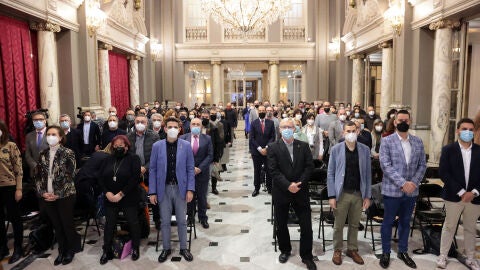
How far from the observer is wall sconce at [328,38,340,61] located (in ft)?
54.7

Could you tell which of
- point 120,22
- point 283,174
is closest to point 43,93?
point 120,22

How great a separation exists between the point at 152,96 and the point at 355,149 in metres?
13.8

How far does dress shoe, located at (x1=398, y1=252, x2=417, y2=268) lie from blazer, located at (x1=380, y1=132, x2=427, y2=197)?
2.41ft

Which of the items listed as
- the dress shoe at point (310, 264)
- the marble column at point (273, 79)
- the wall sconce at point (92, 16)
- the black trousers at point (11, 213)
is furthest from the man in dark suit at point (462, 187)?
the marble column at point (273, 79)

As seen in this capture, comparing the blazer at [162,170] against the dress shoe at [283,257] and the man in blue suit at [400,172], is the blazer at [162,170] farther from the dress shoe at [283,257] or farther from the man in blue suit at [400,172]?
the man in blue suit at [400,172]

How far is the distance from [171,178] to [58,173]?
1.29m

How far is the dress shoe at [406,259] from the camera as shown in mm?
4195

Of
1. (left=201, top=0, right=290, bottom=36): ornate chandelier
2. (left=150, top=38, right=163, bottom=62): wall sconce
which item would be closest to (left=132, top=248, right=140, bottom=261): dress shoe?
(left=201, top=0, right=290, bottom=36): ornate chandelier

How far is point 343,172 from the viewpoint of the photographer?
4.13 meters

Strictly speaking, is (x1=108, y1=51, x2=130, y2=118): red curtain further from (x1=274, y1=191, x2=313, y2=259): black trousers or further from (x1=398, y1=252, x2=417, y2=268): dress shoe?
(x1=398, y1=252, x2=417, y2=268): dress shoe

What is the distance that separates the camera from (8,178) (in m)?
4.36

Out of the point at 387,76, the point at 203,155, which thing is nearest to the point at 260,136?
the point at 203,155

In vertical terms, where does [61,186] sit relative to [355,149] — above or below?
below

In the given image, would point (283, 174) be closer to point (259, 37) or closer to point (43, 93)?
point (43, 93)
